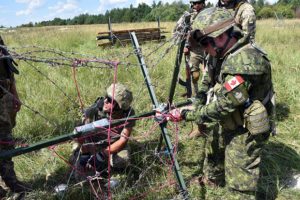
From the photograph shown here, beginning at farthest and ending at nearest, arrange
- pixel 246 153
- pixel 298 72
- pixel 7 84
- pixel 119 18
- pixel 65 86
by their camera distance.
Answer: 1. pixel 119 18
2. pixel 298 72
3. pixel 65 86
4. pixel 7 84
5. pixel 246 153

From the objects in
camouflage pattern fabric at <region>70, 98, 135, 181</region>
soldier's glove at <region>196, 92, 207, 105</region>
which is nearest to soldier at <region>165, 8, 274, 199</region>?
soldier's glove at <region>196, 92, 207, 105</region>

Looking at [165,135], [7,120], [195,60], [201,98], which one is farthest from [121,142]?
[195,60]

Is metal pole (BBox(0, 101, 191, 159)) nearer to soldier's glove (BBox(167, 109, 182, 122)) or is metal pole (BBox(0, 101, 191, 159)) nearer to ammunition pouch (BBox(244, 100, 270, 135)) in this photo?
soldier's glove (BBox(167, 109, 182, 122))

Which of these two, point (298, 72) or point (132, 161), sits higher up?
point (298, 72)

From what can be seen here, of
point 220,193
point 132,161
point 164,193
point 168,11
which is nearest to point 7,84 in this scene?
point 132,161

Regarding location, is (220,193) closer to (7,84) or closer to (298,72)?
(7,84)

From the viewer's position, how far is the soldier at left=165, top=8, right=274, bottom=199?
2.71m

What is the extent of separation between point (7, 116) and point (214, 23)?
224cm

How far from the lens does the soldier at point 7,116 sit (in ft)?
10.9

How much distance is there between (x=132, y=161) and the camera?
4215mm

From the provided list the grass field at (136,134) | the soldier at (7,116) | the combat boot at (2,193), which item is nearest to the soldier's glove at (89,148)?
the grass field at (136,134)

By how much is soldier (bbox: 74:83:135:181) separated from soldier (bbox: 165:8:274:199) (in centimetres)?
75

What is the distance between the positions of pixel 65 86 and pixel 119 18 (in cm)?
7562

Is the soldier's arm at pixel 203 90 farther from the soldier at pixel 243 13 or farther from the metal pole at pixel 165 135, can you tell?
the soldier at pixel 243 13
